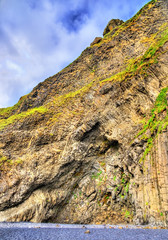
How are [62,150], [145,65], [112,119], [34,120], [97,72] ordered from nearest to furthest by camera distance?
[145,65] → [112,119] → [62,150] → [34,120] → [97,72]

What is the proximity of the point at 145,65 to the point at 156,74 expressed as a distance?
9.93 ft

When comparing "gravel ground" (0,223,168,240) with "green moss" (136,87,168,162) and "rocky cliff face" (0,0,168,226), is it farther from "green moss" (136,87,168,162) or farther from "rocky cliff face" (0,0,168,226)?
"green moss" (136,87,168,162)

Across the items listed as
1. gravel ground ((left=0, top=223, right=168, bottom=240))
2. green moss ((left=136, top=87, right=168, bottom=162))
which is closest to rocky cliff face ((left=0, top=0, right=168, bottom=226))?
green moss ((left=136, top=87, right=168, bottom=162))

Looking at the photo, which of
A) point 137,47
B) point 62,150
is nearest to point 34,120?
point 62,150

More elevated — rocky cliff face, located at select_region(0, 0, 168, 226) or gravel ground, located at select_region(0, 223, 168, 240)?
rocky cliff face, located at select_region(0, 0, 168, 226)

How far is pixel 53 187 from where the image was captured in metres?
25.8

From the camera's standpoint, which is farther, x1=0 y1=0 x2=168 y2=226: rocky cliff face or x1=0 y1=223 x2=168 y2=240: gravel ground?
x1=0 y1=0 x2=168 y2=226: rocky cliff face

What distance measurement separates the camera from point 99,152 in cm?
2727

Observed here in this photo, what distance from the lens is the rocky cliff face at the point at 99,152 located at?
1688 centimetres

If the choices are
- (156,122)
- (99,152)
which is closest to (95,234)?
(156,122)

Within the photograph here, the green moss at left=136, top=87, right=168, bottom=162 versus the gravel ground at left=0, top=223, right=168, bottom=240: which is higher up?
the green moss at left=136, top=87, right=168, bottom=162

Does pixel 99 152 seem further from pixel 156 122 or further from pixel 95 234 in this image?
pixel 95 234

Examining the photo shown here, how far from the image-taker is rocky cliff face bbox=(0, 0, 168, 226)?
55.4 ft

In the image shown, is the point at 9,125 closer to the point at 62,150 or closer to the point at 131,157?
the point at 62,150
